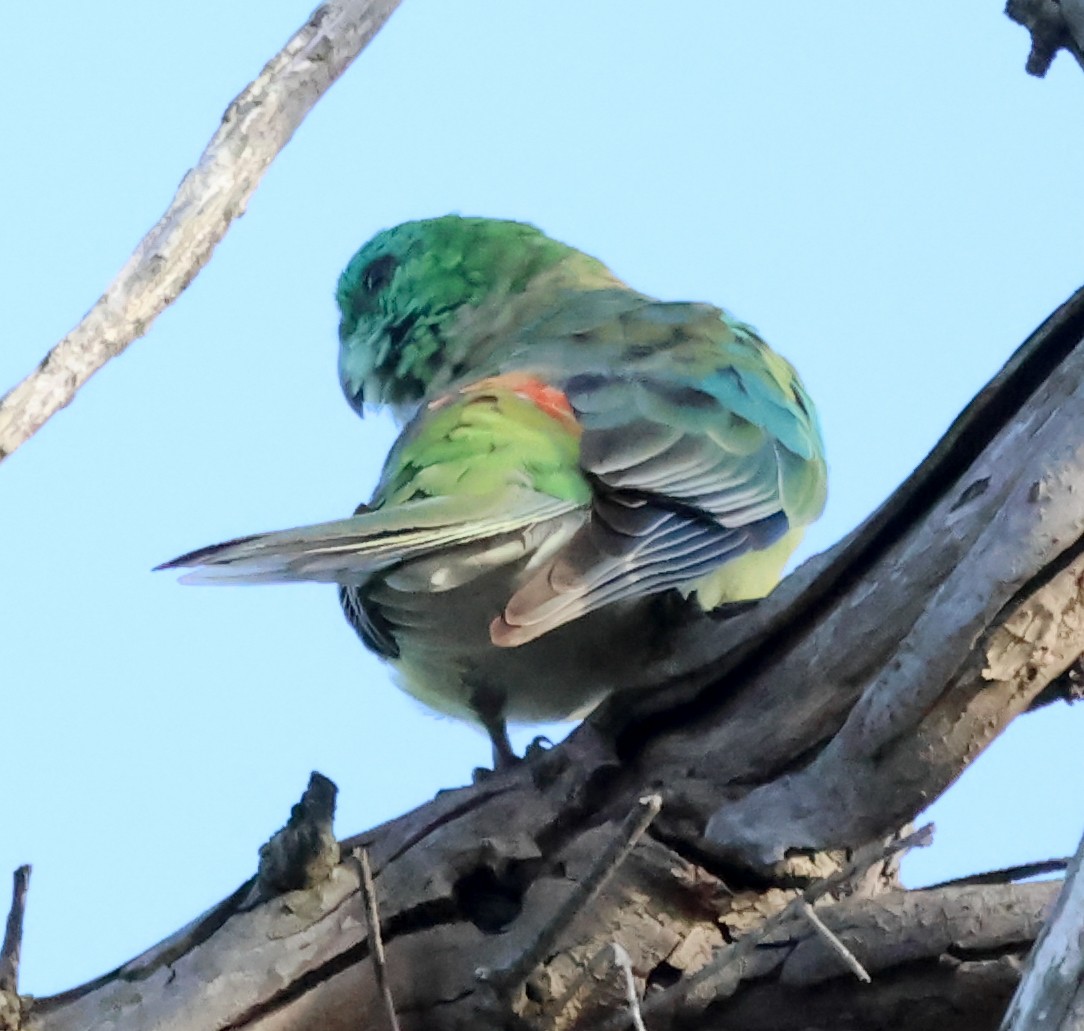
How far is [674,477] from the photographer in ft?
9.53

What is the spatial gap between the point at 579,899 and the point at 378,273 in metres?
2.84

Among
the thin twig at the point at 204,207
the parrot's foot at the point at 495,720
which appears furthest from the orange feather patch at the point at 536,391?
the thin twig at the point at 204,207

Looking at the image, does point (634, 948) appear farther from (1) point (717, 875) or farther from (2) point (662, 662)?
(2) point (662, 662)

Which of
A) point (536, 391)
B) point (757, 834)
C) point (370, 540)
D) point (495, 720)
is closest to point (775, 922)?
point (757, 834)

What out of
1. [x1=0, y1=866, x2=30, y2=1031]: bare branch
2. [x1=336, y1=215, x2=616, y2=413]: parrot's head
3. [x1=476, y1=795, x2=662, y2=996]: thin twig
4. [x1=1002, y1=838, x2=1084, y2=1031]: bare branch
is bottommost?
[x1=1002, y1=838, x2=1084, y2=1031]: bare branch

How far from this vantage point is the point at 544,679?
303cm

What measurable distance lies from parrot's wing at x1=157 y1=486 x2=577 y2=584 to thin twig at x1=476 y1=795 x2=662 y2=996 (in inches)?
25.8

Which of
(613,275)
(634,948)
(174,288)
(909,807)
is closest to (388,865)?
(634,948)

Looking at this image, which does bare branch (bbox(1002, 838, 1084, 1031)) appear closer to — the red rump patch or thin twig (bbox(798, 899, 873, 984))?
thin twig (bbox(798, 899, 873, 984))

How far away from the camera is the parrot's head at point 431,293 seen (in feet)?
13.4

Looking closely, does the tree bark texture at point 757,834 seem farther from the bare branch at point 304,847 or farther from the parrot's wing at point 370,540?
the parrot's wing at point 370,540

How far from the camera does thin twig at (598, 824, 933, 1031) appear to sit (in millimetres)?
1840

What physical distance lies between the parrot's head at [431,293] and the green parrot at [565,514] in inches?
5.4

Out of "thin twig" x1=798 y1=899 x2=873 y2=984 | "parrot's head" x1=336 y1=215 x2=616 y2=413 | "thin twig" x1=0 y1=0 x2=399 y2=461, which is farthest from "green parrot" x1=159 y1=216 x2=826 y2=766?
"thin twig" x1=798 y1=899 x2=873 y2=984
